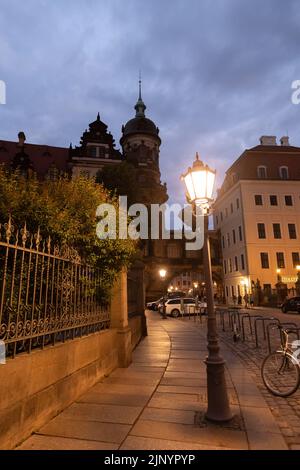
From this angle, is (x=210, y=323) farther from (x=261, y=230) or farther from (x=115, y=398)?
(x=261, y=230)

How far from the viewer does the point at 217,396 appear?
453 cm

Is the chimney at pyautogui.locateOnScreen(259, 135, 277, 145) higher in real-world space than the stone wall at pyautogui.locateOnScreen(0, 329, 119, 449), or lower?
higher

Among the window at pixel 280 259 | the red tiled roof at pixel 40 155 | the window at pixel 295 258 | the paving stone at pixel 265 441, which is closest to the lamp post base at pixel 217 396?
the paving stone at pixel 265 441

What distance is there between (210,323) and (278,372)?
239cm

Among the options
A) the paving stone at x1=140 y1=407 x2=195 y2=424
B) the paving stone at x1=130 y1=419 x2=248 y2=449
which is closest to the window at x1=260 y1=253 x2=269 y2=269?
the paving stone at x1=140 y1=407 x2=195 y2=424

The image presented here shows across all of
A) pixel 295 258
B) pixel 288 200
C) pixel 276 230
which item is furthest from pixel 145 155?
pixel 295 258

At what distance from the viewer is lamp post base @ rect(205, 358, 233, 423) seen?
4.42m

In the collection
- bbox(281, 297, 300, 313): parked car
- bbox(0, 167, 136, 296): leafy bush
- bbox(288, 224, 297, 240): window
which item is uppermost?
bbox(288, 224, 297, 240): window

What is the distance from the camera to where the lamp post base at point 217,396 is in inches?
174

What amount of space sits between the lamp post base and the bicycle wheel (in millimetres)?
1864

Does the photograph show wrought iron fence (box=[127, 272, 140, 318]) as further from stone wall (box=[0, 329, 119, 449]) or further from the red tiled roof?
the red tiled roof

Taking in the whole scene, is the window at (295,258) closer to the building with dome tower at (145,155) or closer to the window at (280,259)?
the window at (280,259)

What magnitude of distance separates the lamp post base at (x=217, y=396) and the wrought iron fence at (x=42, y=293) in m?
2.45
